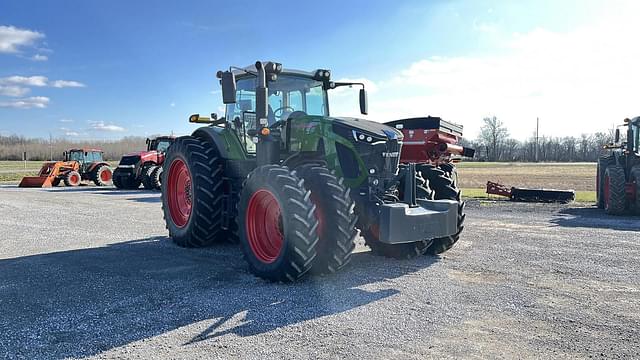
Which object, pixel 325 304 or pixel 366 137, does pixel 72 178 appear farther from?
pixel 325 304

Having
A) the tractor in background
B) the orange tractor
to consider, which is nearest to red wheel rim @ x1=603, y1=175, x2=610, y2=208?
the tractor in background

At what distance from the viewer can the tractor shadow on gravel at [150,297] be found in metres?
4.24

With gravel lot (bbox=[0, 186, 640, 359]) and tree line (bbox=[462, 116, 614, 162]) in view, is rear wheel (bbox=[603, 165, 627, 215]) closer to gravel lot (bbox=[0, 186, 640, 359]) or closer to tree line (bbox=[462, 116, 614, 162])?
gravel lot (bbox=[0, 186, 640, 359])

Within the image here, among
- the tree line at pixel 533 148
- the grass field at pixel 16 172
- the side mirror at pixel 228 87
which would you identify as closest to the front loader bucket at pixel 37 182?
the grass field at pixel 16 172

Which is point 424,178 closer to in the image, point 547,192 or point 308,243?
point 308,243

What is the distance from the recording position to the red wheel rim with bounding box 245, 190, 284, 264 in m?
6.16

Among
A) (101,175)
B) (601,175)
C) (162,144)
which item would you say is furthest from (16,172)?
(601,175)

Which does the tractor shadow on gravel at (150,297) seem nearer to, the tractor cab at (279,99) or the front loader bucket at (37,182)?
the tractor cab at (279,99)

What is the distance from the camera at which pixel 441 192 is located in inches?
279

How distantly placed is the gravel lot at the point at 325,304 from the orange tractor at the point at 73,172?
19.1 m

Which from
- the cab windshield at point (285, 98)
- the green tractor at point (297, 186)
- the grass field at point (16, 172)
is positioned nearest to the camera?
the green tractor at point (297, 186)

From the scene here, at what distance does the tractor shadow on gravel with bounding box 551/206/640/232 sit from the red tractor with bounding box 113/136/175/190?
16251mm

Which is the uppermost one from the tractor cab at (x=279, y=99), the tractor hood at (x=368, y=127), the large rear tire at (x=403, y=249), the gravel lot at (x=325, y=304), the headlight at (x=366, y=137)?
the tractor cab at (x=279, y=99)

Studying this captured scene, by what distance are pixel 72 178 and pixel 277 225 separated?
23.5 metres
